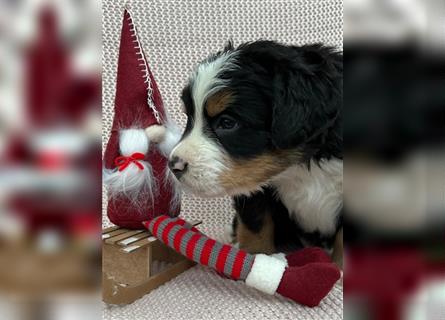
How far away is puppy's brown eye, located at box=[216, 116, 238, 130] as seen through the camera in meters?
1.30

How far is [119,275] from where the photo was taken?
136 cm

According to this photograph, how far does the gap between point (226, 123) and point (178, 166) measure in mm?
184

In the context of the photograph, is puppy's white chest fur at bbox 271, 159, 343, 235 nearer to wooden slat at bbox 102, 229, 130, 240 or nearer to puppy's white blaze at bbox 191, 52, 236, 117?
puppy's white blaze at bbox 191, 52, 236, 117

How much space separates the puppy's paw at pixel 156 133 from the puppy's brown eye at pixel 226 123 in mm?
214

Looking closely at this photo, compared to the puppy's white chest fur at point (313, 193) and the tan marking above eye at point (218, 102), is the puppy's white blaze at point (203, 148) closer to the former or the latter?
the tan marking above eye at point (218, 102)

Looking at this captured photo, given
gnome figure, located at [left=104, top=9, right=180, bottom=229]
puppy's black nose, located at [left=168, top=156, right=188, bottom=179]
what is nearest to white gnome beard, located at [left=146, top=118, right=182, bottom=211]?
gnome figure, located at [left=104, top=9, right=180, bottom=229]

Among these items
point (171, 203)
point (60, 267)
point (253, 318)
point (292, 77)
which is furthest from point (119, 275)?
point (60, 267)

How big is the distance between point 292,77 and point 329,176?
0.35 metres

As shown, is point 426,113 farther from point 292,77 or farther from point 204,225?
point 204,225

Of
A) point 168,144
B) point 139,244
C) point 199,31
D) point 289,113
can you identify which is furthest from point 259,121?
point 199,31

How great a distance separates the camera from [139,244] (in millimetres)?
1327

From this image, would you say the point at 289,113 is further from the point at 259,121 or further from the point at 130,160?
the point at 130,160

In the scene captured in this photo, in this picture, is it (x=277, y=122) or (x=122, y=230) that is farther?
(x=122, y=230)

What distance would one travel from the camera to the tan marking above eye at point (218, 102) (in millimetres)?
1292
